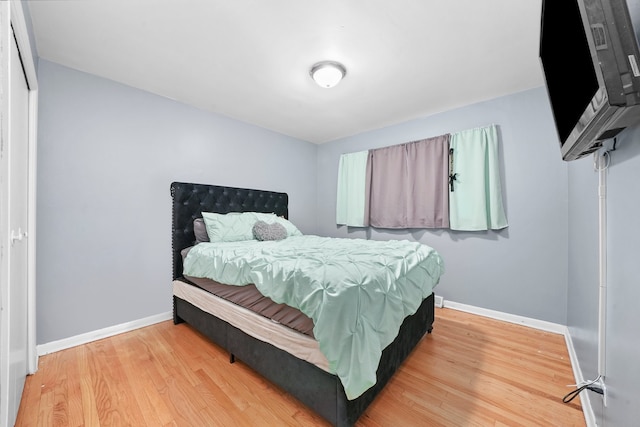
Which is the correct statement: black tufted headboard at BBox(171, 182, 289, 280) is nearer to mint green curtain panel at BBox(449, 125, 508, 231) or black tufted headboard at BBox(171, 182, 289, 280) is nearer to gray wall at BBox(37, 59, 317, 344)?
gray wall at BBox(37, 59, 317, 344)

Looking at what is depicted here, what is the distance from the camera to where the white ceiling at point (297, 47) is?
1.59 m

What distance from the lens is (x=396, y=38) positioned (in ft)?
6.01

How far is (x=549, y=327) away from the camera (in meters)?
2.44

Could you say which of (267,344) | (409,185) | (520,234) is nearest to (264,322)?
(267,344)

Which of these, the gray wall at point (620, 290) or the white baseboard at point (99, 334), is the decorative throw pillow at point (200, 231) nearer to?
the white baseboard at point (99, 334)

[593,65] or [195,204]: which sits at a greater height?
[593,65]

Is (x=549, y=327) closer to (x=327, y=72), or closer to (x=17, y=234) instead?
(x=327, y=72)

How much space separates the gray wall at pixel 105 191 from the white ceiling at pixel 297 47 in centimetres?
25

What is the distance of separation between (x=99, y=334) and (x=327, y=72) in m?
3.13

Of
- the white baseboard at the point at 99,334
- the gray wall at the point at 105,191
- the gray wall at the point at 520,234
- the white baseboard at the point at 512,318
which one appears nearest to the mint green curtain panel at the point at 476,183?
the gray wall at the point at 520,234

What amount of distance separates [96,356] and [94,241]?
3.20 feet

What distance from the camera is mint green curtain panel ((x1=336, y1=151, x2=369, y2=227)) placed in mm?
3863

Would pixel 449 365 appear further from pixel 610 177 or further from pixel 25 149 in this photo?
pixel 25 149

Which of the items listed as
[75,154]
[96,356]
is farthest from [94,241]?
[96,356]
